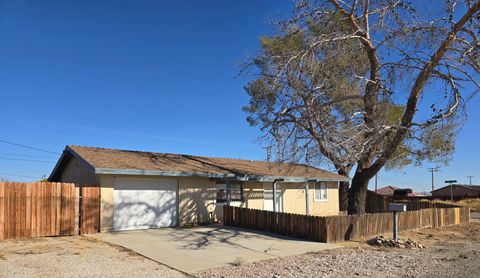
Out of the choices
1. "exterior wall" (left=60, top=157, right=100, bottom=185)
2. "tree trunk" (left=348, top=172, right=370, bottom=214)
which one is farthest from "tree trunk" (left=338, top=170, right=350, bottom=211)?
"exterior wall" (left=60, top=157, right=100, bottom=185)

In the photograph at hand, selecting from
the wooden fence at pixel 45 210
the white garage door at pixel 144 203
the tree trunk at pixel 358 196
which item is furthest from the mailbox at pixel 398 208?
the wooden fence at pixel 45 210

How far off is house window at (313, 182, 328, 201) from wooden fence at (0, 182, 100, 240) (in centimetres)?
1528

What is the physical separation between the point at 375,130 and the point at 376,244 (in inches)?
160

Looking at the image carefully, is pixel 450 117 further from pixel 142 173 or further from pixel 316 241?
pixel 142 173

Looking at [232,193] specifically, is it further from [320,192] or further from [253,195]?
[320,192]

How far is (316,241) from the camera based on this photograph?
15609 mm

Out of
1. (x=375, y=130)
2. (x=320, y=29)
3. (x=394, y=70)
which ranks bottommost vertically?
(x=375, y=130)

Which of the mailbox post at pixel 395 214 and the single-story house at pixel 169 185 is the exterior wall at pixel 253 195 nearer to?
the single-story house at pixel 169 185

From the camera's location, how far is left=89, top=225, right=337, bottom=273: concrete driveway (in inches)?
461

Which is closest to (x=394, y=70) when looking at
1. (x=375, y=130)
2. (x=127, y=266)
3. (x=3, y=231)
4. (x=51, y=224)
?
(x=375, y=130)

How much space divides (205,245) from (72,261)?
441 centimetres

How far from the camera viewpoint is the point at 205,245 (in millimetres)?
14180

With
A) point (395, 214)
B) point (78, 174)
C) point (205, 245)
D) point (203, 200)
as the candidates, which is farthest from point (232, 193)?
point (395, 214)

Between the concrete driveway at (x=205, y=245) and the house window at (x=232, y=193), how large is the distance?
3739 millimetres
